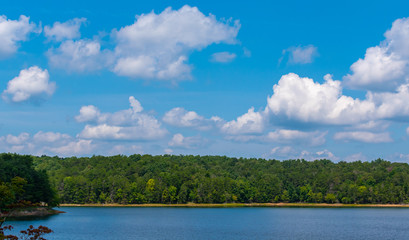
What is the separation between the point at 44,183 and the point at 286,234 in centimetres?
6783

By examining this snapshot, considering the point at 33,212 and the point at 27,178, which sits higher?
the point at 27,178

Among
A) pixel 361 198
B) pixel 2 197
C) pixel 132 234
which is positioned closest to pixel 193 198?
pixel 361 198

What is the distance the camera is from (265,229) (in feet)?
291

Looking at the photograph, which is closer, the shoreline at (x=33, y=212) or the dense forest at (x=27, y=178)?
the dense forest at (x=27, y=178)

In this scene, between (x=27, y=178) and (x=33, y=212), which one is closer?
(x=27, y=178)

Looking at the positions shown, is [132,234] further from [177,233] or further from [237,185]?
[237,185]

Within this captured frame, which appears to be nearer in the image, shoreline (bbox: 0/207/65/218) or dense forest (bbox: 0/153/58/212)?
dense forest (bbox: 0/153/58/212)

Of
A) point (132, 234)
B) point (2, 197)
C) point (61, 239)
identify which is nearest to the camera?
point (2, 197)

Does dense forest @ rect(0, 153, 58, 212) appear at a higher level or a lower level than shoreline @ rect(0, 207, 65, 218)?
higher

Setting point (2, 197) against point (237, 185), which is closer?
point (2, 197)

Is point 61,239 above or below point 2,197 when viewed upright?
below

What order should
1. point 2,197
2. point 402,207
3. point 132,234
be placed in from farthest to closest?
point 402,207
point 132,234
point 2,197

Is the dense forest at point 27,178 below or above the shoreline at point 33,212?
above

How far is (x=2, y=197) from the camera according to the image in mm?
62781
